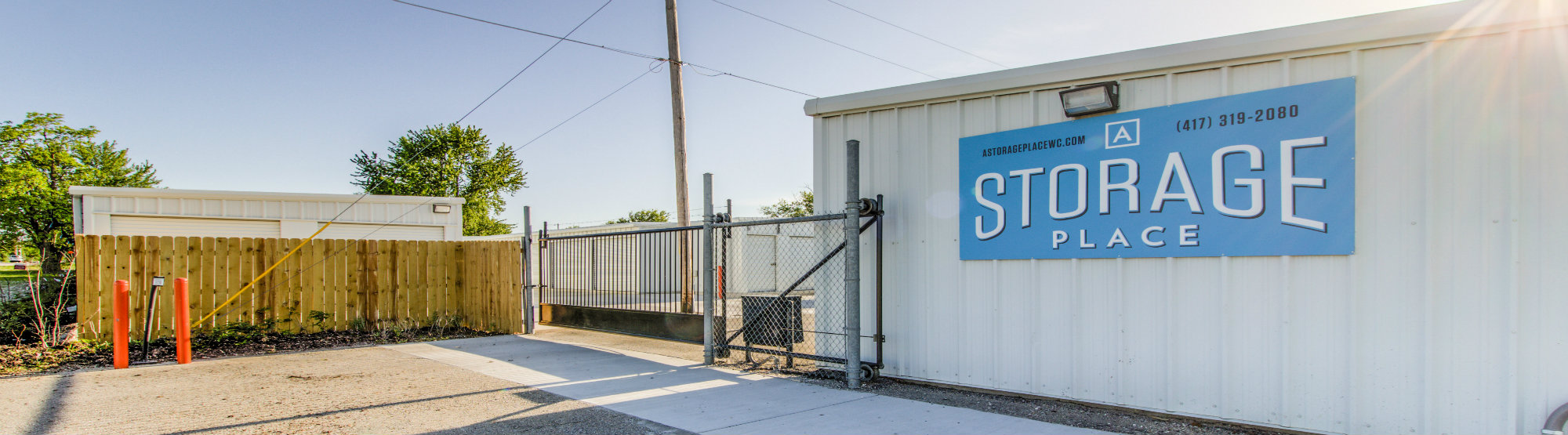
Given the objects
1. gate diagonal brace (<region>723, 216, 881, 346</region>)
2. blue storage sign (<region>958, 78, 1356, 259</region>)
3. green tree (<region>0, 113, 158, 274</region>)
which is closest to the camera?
blue storage sign (<region>958, 78, 1356, 259</region>)

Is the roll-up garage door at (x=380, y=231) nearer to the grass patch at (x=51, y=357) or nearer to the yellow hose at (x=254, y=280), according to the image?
the yellow hose at (x=254, y=280)

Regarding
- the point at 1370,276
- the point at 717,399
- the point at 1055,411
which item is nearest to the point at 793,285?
the point at 717,399

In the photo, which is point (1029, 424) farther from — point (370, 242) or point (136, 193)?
point (136, 193)

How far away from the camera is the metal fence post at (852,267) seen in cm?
643

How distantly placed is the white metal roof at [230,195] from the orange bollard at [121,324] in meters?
6.54

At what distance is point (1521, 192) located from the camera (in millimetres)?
4133

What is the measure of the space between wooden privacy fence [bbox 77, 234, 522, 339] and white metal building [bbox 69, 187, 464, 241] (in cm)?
401

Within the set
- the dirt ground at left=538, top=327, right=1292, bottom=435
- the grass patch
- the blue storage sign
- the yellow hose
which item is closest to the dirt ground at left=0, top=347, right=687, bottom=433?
the grass patch

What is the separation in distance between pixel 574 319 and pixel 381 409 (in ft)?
19.4

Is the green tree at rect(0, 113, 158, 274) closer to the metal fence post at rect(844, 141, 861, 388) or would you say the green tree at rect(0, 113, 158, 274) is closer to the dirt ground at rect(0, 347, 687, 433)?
the dirt ground at rect(0, 347, 687, 433)

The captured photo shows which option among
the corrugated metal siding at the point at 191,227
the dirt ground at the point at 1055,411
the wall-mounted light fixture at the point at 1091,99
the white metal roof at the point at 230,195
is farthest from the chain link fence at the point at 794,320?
the corrugated metal siding at the point at 191,227

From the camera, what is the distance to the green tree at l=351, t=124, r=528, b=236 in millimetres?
41406

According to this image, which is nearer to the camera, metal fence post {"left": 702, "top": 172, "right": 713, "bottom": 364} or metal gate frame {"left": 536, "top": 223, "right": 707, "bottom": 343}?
metal fence post {"left": 702, "top": 172, "right": 713, "bottom": 364}

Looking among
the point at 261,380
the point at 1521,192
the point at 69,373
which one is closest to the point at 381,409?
the point at 261,380
